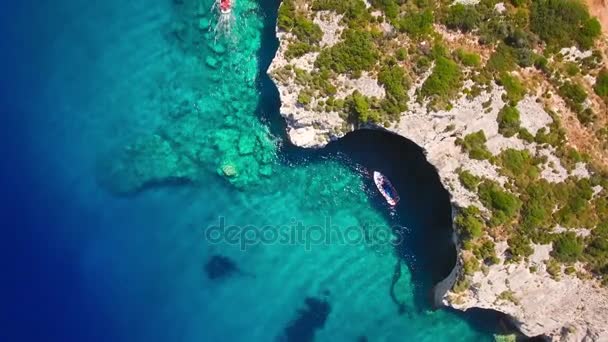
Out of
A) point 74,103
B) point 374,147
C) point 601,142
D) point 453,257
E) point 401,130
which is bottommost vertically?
point 453,257

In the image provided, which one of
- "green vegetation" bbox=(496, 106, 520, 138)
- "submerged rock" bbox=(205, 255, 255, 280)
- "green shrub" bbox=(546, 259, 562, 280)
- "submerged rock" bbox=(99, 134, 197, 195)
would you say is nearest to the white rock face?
"green shrub" bbox=(546, 259, 562, 280)

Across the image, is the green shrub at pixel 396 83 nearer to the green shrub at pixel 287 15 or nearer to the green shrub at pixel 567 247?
the green shrub at pixel 287 15

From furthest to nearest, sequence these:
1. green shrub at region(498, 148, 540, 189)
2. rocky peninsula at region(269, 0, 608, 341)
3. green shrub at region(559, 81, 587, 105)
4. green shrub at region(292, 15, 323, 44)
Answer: green shrub at region(292, 15, 323, 44) → green shrub at region(498, 148, 540, 189) → rocky peninsula at region(269, 0, 608, 341) → green shrub at region(559, 81, 587, 105)

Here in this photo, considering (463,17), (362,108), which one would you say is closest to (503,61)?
(463,17)

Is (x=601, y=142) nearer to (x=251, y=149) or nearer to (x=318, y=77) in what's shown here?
(x=318, y=77)

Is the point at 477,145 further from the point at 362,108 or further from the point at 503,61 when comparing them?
the point at 362,108

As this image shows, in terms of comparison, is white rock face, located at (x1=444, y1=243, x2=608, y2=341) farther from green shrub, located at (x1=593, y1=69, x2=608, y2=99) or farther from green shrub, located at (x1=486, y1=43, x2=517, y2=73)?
green shrub, located at (x1=486, y1=43, x2=517, y2=73)

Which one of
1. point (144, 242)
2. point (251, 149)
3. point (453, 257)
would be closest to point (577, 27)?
point (453, 257)
